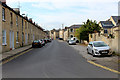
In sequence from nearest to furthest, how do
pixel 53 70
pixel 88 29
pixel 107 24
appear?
pixel 53 70 < pixel 88 29 < pixel 107 24

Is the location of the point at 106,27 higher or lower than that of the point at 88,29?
higher

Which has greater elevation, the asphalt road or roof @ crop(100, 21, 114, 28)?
roof @ crop(100, 21, 114, 28)

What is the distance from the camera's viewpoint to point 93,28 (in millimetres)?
36438

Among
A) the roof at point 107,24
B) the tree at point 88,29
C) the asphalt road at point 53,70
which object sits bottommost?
the asphalt road at point 53,70

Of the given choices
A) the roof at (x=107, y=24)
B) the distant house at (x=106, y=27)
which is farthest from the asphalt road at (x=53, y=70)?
the roof at (x=107, y=24)

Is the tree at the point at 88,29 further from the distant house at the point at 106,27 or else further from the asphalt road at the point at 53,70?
the asphalt road at the point at 53,70

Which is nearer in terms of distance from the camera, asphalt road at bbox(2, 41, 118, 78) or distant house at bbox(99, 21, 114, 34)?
asphalt road at bbox(2, 41, 118, 78)

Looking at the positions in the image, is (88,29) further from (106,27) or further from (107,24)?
(107,24)

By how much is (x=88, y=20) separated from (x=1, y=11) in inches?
1005

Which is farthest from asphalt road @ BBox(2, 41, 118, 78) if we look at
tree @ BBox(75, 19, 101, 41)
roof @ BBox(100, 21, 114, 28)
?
roof @ BBox(100, 21, 114, 28)

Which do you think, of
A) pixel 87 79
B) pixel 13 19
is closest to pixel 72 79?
pixel 87 79

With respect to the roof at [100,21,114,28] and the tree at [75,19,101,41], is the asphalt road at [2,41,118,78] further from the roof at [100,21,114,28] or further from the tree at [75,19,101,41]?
the roof at [100,21,114,28]

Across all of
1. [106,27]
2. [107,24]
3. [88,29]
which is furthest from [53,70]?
[107,24]

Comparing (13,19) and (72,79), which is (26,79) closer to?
(72,79)
